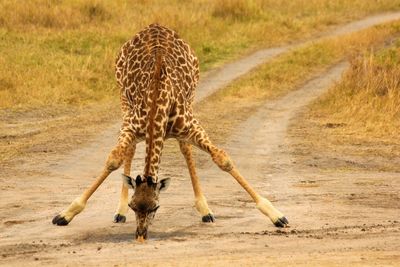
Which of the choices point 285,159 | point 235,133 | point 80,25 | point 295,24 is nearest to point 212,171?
point 285,159

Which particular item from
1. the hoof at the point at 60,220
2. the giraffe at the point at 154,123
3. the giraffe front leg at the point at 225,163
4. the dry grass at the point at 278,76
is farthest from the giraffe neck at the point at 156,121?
the dry grass at the point at 278,76

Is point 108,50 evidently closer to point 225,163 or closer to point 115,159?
point 225,163

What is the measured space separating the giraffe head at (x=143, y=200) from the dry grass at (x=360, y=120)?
21.2ft

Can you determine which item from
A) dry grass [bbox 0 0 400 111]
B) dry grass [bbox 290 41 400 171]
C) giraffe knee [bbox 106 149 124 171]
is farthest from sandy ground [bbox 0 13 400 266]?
dry grass [bbox 0 0 400 111]

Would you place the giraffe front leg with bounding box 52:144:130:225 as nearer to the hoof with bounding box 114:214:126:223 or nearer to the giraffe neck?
the hoof with bounding box 114:214:126:223

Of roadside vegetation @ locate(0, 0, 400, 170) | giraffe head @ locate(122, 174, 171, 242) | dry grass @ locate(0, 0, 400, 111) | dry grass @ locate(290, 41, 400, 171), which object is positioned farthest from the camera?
dry grass @ locate(0, 0, 400, 111)

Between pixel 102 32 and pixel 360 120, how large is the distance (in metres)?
11.6

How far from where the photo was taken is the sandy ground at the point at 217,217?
8992mm

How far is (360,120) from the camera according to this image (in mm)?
19625

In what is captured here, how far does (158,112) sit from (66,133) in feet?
28.1

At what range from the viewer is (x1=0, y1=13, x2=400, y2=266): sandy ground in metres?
8.99

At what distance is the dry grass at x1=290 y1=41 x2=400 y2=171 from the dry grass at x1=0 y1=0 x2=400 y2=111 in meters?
5.14

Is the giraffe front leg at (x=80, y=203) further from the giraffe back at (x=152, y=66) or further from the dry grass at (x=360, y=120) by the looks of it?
the dry grass at (x=360, y=120)

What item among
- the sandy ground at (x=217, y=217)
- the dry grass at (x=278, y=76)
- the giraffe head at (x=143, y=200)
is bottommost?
the dry grass at (x=278, y=76)
